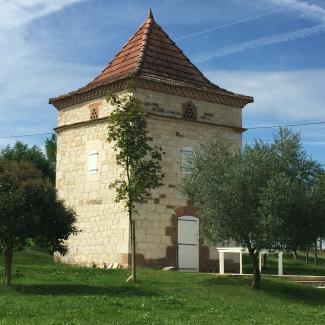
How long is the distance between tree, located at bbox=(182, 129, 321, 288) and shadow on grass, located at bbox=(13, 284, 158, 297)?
3478 mm

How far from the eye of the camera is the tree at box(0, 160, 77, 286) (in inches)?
766

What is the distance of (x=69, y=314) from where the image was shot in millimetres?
14586

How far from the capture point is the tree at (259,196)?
2034 centimetres

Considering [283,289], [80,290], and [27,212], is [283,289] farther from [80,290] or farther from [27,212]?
[27,212]

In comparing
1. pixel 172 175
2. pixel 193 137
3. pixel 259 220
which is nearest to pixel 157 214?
pixel 172 175

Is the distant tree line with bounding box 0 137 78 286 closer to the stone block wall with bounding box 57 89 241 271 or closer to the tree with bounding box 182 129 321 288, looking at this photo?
the tree with bounding box 182 129 321 288

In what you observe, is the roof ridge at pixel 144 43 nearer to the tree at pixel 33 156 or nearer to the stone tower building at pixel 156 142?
the stone tower building at pixel 156 142

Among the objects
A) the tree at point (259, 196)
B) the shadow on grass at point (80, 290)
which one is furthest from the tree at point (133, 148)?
the shadow on grass at point (80, 290)

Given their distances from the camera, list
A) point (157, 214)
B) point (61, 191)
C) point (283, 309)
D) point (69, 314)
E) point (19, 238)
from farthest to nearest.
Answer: point (61, 191), point (157, 214), point (19, 238), point (283, 309), point (69, 314)

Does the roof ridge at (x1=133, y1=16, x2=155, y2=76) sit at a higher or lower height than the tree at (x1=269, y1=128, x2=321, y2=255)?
higher

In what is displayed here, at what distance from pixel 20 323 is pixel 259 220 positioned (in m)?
9.45

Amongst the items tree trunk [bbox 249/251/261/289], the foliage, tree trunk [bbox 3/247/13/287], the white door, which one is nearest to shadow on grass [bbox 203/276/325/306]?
tree trunk [bbox 249/251/261/289]

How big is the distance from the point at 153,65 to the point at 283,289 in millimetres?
12677

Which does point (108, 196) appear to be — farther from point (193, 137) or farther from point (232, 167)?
point (232, 167)
